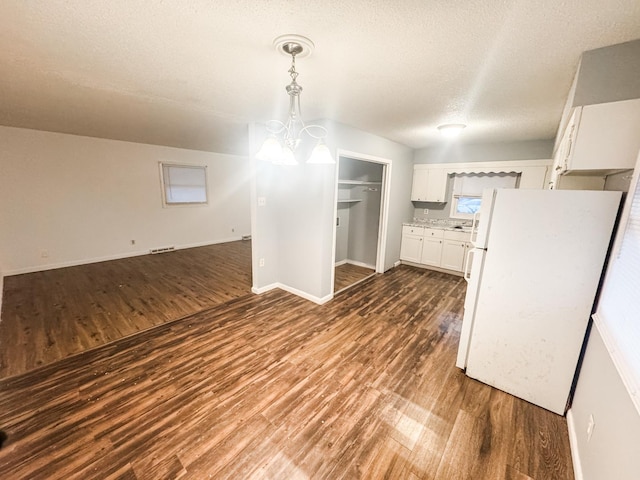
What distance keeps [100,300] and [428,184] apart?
593cm

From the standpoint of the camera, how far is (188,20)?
1370 mm

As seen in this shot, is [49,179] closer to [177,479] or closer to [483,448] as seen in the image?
[177,479]

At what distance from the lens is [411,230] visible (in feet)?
17.5

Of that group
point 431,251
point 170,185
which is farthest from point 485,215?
point 170,185

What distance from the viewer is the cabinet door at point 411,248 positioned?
17.3 ft

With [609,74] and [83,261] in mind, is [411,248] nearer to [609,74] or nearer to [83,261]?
[609,74]

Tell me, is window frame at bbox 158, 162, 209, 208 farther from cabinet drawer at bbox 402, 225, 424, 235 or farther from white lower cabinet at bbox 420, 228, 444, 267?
white lower cabinet at bbox 420, 228, 444, 267

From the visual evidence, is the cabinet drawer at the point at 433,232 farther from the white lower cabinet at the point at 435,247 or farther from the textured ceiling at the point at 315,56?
the textured ceiling at the point at 315,56

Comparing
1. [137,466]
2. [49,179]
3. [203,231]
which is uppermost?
[49,179]

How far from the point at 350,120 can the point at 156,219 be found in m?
5.13

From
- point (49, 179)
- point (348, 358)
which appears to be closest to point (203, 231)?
point (49, 179)

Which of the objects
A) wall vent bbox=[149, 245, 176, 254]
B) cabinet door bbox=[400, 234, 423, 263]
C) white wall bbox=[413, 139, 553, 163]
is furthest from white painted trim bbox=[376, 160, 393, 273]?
wall vent bbox=[149, 245, 176, 254]

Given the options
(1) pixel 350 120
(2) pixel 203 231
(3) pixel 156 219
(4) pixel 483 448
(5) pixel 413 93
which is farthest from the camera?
(2) pixel 203 231

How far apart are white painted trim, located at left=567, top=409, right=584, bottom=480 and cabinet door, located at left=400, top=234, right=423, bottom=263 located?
3.58 meters
